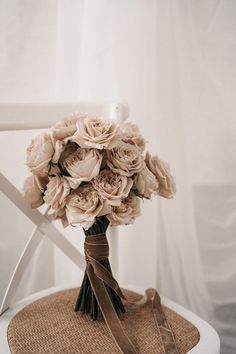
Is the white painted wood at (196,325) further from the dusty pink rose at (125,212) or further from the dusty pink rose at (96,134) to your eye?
the dusty pink rose at (96,134)

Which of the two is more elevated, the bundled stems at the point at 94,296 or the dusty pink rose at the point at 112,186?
the dusty pink rose at the point at 112,186

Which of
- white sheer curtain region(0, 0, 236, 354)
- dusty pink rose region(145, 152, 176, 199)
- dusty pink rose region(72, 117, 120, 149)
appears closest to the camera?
dusty pink rose region(72, 117, 120, 149)

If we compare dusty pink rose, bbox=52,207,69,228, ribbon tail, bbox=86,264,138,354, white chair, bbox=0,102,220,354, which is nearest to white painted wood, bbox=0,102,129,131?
white chair, bbox=0,102,220,354

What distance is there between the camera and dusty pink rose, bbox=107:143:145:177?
0.62m

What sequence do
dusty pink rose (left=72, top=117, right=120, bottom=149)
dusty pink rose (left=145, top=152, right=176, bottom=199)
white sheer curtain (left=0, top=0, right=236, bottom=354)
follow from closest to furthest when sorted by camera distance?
dusty pink rose (left=72, top=117, right=120, bottom=149)
dusty pink rose (left=145, top=152, right=176, bottom=199)
white sheer curtain (left=0, top=0, right=236, bottom=354)

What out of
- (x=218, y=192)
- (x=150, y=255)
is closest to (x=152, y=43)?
(x=218, y=192)

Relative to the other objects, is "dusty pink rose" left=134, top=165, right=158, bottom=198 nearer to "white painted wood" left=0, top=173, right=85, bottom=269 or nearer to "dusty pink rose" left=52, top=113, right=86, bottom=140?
"dusty pink rose" left=52, top=113, right=86, bottom=140

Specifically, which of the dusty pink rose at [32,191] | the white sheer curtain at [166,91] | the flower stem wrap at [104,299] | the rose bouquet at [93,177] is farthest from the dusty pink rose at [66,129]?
the white sheer curtain at [166,91]

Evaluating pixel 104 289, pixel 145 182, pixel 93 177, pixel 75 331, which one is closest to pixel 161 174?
pixel 145 182

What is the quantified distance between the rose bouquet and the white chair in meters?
0.11

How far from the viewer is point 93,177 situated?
2.01 feet

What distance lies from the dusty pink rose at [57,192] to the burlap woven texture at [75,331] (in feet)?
0.84

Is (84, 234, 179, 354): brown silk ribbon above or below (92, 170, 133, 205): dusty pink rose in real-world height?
below

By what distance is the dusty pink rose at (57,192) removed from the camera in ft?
2.03
